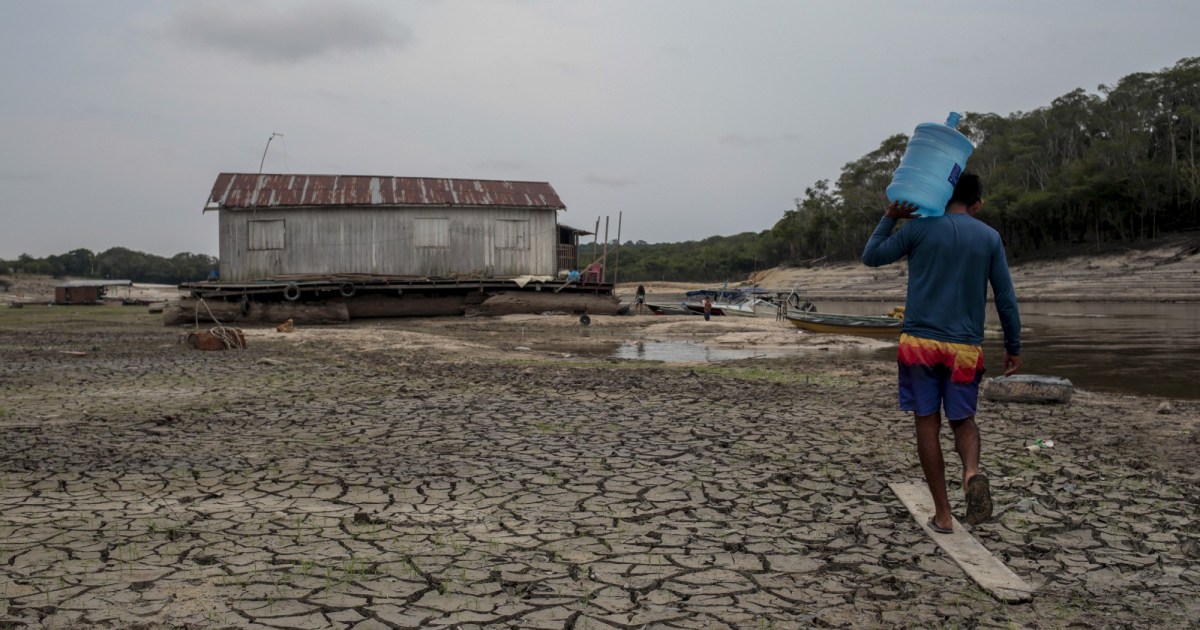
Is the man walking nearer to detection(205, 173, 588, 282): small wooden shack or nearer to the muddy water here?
the muddy water

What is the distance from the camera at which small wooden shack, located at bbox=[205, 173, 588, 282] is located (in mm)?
29172

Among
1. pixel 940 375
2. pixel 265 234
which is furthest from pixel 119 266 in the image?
pixel 940 375

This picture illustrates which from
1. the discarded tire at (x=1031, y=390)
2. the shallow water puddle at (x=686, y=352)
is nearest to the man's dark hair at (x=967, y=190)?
the discarded tire at (x=1031, y=390)

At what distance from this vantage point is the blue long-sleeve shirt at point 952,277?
4.18 meters

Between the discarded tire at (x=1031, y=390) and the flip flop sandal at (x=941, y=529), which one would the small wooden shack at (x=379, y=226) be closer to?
the discarded tire at (x=1031, y=390)

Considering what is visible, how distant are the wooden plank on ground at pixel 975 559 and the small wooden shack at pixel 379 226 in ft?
88.1

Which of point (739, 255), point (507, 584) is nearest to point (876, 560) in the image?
point (507, 584)

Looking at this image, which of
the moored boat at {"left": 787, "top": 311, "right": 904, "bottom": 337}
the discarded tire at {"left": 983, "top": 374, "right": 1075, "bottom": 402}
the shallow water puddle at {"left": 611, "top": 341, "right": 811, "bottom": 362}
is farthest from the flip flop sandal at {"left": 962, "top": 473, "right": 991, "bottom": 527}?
the moored boat at {"left": 787, "top": 311, "right": 904, "bottom": 337}

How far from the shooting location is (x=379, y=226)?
2988 centimetres

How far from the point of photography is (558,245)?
1331 inches

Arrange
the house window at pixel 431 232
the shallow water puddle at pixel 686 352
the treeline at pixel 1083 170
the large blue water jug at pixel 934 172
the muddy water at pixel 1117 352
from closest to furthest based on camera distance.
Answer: the large blue water jug at pixel 934 172 → the muddy water at pixel 1117 352 → the shallow water puddle at pixel 686 352 → the house window at pixel 431 232 → the treeline at pixel 1083 170

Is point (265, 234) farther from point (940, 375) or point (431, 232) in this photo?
point (940, 375)

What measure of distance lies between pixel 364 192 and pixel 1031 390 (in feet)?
84.1

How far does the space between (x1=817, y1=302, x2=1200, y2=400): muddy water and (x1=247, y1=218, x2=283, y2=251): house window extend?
2104cm
